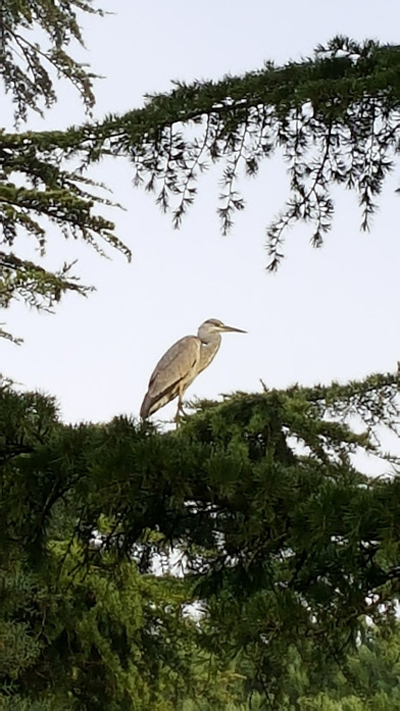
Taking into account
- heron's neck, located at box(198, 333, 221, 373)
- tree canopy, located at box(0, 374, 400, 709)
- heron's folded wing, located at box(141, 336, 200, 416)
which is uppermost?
heron's neck, located at box(198, 333, 221, 373)

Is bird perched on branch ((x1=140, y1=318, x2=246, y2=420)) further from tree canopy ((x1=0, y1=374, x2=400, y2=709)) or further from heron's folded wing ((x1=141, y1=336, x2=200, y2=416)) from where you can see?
tree canopy ((x1=0, y1=374, x2=400, y2=709))

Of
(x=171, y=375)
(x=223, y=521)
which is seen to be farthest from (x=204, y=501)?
(x=171, y=375)

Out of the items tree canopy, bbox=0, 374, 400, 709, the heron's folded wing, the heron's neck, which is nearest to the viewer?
tree canopy, bbox=0, 374, 400, 709

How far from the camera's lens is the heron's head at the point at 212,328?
887cm

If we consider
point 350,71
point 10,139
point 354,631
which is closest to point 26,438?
point 354,631

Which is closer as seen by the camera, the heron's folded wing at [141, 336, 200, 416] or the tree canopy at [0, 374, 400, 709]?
the tree canopy at [0, 374, 400, 709]

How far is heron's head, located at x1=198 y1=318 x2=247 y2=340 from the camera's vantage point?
29.1ft

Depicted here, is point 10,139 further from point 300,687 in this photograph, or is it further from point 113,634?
point 300,687

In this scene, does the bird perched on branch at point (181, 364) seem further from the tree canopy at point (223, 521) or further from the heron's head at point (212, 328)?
the tree canopy at point (223, 521)

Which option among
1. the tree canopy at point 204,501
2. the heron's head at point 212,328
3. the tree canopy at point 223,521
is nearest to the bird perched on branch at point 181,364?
the heron's head at point 212,328

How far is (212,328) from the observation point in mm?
8883

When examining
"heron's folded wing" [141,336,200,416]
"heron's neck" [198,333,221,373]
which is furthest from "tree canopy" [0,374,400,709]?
"heron's neck" [198,333,221,373]

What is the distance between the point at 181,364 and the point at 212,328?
63 centimetres

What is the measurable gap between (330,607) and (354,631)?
76mm
